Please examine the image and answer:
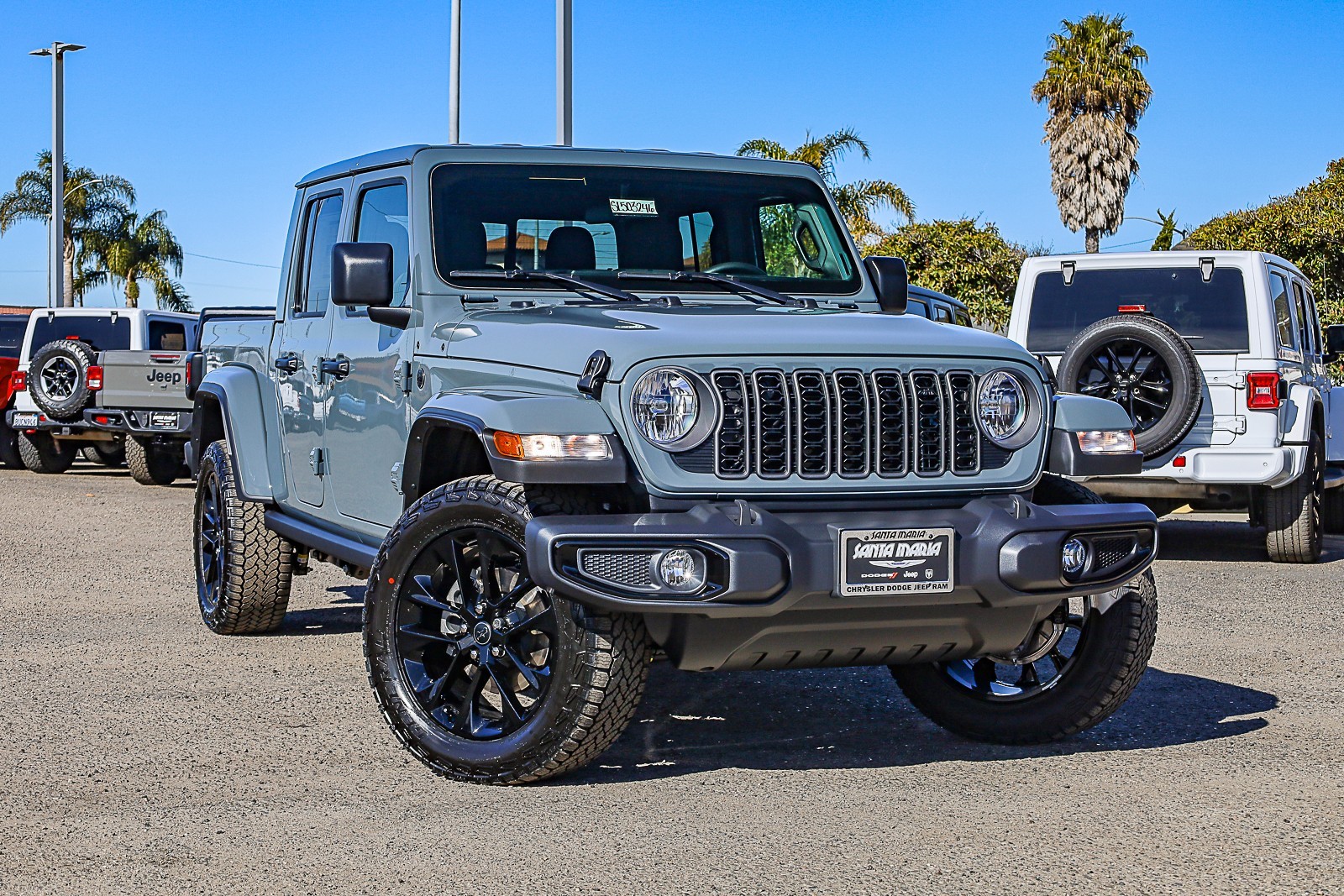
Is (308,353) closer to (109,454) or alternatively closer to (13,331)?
(109,454)

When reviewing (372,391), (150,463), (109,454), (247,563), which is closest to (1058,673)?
(372,391)

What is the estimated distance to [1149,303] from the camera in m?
10.7

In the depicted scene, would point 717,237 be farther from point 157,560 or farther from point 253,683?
point 157,560

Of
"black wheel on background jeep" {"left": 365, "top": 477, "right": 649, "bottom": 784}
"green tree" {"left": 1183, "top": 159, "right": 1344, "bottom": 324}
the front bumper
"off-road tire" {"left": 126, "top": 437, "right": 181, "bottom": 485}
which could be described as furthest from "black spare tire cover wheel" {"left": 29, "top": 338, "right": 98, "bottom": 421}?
"green tree" {"left": 1183, "top": 159, "right": 1344, "bottom": 324}

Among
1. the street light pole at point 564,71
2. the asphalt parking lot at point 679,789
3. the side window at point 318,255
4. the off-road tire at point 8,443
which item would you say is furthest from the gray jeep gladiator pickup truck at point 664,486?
the off-road tire at point 8,443

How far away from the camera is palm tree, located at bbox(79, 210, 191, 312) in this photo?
53.5 meters

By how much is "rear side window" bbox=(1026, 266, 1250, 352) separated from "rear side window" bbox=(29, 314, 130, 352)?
11757 mm

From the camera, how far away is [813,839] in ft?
14.3

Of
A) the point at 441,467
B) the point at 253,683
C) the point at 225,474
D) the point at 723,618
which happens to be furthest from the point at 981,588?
the point at 225,474

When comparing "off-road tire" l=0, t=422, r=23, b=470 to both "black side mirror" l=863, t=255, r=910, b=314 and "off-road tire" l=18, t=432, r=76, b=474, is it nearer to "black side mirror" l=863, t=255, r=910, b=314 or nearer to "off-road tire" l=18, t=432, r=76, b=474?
"off-road tire" l=18, t=432, r=76, b=474

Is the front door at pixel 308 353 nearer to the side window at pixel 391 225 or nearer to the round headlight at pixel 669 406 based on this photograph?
the side window at pixel 391 225

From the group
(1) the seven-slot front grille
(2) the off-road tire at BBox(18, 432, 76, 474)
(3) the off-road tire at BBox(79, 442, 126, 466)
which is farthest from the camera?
(3) the off-road tire at BBox(79, 442, 126, 466)

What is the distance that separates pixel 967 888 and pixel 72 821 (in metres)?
2.39

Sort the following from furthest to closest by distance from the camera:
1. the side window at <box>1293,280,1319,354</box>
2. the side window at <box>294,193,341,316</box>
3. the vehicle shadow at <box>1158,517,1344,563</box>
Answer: the vehicle shadow at <box>1158,517,1344,563</box>
the side window at <box>1293,280,1319,354</box>
the side window at <box>294,193,341,316</box>
